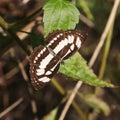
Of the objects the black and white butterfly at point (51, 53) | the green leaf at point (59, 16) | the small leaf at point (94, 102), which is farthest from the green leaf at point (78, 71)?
the small leaf at point (94, 102)

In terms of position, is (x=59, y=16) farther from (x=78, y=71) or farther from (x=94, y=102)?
(x=94, y=102)

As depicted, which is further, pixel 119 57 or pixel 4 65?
pixel 119 57

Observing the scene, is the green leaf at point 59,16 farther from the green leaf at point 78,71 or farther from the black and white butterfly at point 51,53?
the green leaf at point 78,71

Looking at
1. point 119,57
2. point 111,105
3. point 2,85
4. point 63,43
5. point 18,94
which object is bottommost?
point 111,105

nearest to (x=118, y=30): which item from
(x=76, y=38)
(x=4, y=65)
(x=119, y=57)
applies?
(x=119, y=57)

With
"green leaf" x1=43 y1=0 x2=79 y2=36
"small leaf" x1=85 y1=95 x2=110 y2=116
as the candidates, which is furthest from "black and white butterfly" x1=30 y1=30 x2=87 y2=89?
"small leaf" x1=85 y1=95 x2=110 y2=116

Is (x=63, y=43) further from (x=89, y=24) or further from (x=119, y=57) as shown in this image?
(x=119, y=57)

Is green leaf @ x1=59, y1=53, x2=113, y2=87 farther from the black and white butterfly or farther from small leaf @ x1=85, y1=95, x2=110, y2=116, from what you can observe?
small leaf @ x1=85, y1=95, x2=110, y2=116

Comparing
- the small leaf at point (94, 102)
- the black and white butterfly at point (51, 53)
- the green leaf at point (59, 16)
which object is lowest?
the small leaf at point (94, 102)
